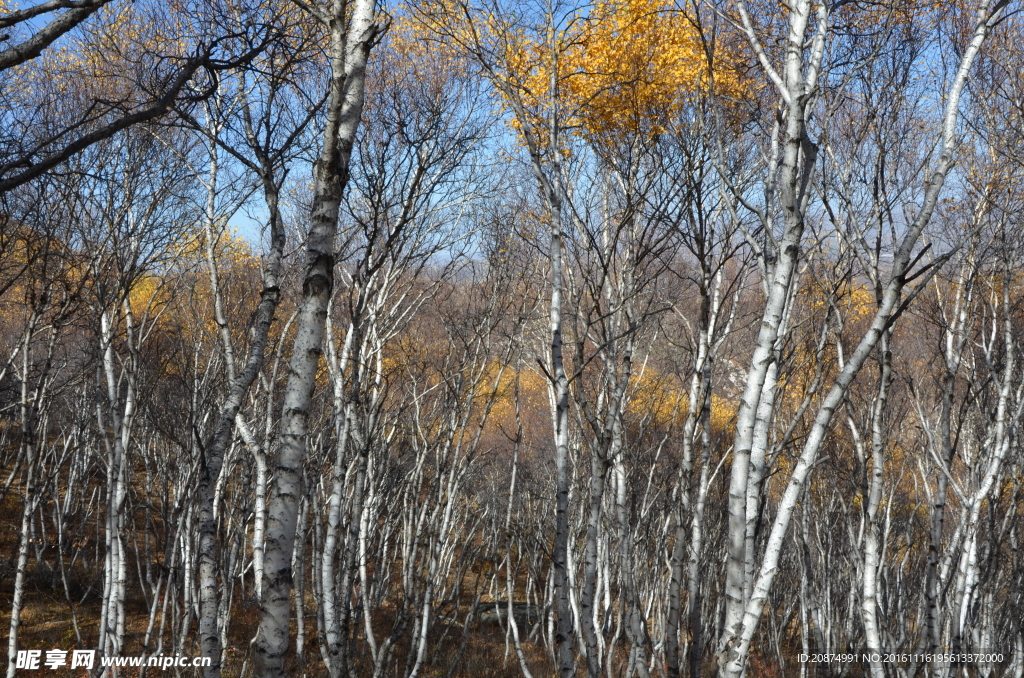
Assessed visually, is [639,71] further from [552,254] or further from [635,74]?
[552,254]

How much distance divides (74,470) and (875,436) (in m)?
15.9

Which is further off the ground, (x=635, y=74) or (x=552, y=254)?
(x=635, y=74)

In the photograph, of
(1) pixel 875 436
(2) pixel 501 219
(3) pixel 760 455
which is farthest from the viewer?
(2) pixel 501 219

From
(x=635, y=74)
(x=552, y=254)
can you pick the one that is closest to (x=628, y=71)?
(x=635, y=74)

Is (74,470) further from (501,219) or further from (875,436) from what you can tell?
(875,436)

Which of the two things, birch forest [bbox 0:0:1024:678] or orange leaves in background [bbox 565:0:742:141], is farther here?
orange leaves in background [bbox 565:0:742:141]

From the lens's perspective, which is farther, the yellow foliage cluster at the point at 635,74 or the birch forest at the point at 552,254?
the yellow foliage cluster at the point at 635,74

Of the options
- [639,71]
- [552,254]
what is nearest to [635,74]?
[639,71]

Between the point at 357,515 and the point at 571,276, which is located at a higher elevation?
the point at 571,276

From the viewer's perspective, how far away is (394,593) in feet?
54.6

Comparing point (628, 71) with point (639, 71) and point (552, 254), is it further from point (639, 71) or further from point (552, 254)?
point (552, 254)

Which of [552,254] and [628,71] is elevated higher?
[628,71]

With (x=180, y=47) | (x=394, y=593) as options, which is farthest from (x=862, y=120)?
(x=394, y=593)

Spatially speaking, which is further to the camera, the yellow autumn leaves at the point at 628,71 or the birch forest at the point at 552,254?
the yellow autumn leaves at the point at 628,71
